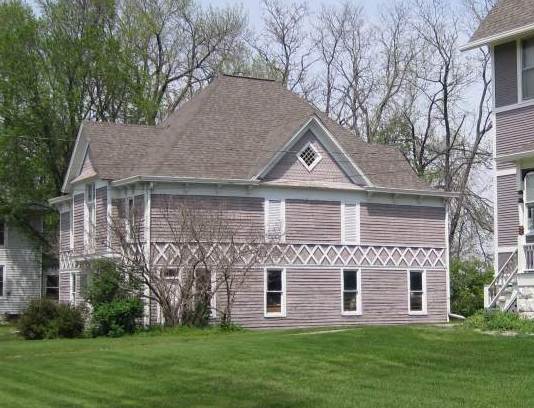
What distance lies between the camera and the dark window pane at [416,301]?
4025 centimetres

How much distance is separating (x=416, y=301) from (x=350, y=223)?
4.49m

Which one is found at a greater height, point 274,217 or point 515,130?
point 515,130

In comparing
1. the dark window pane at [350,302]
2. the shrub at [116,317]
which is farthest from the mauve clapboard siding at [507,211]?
the dark window pane at [350,302]

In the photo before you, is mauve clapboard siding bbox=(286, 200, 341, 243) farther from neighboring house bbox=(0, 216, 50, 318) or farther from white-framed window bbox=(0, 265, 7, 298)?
white-framed window bbox=(0, 265, 7, 298)

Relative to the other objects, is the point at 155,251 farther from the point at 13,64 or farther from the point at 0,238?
the point at 0,238

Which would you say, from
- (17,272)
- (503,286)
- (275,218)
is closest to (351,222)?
(275,218)

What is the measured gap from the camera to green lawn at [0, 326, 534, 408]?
602 inches

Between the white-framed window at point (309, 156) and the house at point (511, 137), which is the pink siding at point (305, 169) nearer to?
the white-framed window at point (309, 156)

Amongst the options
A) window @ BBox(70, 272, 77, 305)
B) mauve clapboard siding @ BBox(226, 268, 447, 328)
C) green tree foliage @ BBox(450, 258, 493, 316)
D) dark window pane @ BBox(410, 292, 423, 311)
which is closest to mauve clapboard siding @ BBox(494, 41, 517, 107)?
mauve clapboard siding @ BBox(226, 268, 447, 328)

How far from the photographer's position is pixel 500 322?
23594 mm

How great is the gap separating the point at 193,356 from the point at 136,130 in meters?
20.3

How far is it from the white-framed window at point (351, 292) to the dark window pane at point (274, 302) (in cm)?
273

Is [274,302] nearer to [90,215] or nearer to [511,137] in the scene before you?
[90,215]

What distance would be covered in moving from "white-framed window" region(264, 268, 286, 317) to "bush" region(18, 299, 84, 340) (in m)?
6.85
